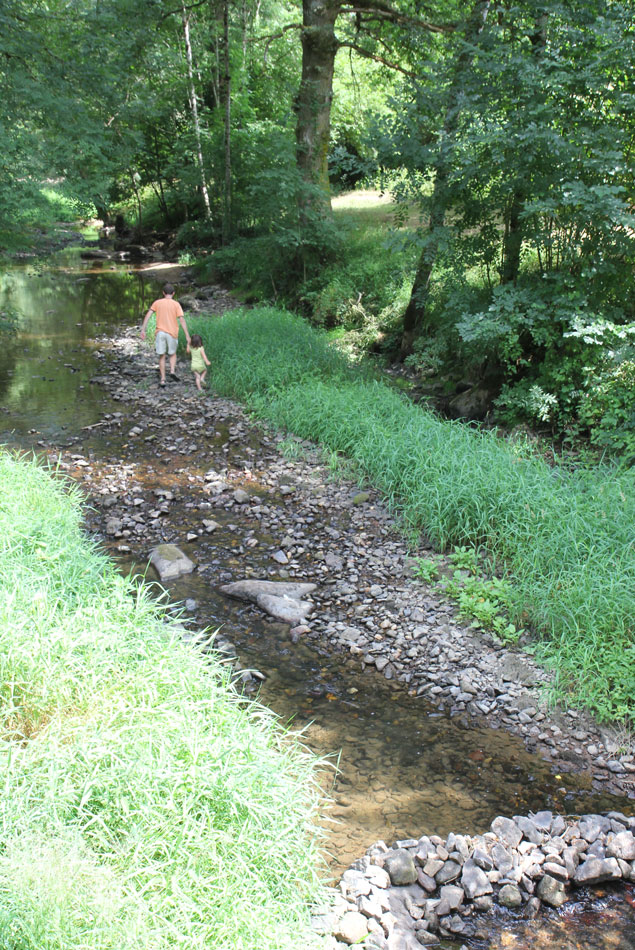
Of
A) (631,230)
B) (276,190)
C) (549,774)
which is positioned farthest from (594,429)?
(276,190)

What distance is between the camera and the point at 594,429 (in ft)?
24.1

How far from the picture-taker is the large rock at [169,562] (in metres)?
6.29

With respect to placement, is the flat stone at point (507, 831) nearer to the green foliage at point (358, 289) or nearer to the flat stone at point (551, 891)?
the flat stone at point (551, 891)

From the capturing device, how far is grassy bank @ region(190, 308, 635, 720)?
4.93 meters

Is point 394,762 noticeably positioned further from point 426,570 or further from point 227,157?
point 227,157

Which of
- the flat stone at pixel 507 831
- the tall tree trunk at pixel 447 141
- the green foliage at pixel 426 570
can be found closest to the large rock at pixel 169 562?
the green foliage at pixel 426 570

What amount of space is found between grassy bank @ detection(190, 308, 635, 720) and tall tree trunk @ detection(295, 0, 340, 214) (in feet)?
24.4

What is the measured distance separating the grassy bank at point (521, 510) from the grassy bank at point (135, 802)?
2411 millimetres

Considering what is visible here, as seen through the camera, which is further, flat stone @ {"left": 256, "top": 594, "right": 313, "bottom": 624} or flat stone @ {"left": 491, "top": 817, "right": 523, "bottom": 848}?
flat stone @ {"left": 256, "top": 594, "right": 313, "bottom": 624}

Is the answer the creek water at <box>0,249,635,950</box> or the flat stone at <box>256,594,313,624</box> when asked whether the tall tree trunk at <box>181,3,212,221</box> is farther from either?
the flat stone at <box>256,594,313,624</box>

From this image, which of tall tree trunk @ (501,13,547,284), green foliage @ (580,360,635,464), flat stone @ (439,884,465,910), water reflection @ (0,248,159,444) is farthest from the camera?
water reflection @ (0,248,159,444)

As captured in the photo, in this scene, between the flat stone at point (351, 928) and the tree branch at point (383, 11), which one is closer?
the flat stone at point (351, 928)

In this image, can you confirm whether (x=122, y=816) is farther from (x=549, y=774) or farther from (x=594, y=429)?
(x=594, y=429)

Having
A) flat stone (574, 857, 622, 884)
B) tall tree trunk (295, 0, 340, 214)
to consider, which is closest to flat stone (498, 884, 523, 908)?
flat stone (574, 857, 622, 884)
